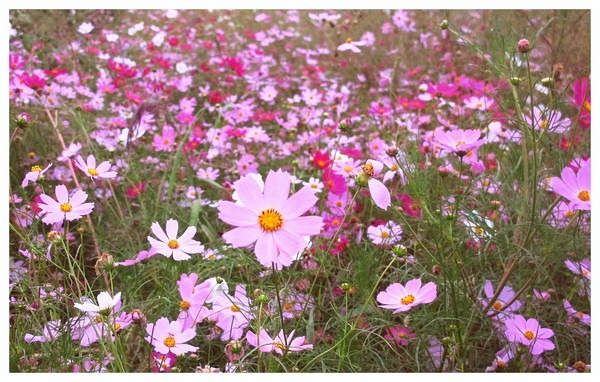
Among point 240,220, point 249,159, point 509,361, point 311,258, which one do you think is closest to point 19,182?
point 249,159

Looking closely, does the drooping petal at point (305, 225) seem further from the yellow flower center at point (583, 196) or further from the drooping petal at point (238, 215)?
the yellow flower center at point (583, 196)

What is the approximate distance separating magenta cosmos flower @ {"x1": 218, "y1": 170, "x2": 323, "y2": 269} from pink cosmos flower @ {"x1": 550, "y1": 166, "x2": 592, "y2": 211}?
1.05 feet

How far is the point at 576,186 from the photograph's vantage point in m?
0.75

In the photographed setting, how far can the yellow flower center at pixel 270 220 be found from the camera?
0.65m

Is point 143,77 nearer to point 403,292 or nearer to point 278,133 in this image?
point 278,133

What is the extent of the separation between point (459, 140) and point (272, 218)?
37cm

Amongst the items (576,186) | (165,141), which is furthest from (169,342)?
(165,141)

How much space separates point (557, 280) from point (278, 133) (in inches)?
39.7

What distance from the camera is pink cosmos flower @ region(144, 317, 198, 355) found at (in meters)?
0.75

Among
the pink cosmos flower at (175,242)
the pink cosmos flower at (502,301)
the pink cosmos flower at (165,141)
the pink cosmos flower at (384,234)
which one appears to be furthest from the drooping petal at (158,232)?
the pink cosmos flower at (165,141)

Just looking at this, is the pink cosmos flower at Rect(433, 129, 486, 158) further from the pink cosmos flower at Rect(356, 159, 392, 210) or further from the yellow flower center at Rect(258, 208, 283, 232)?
the yellow flower center at Rect(258, 208, 283, 232)

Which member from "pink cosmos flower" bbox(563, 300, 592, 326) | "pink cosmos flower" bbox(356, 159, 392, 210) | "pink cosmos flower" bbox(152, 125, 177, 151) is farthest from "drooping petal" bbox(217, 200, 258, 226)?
"pink cosmos flower" bbox(152, 125, 177, 151)

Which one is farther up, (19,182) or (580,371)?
(19,182)

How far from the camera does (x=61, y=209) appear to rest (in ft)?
2.75
